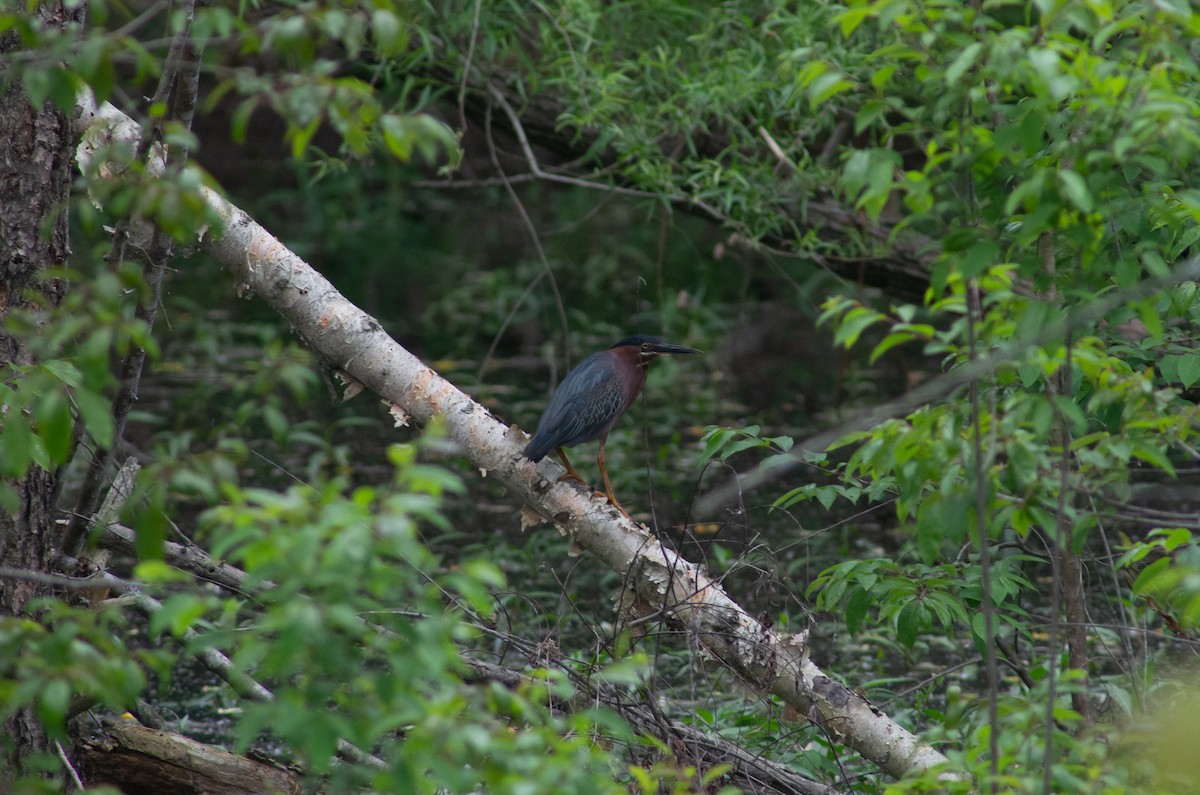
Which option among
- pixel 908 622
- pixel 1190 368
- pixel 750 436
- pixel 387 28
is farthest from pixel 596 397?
pixel 387 28

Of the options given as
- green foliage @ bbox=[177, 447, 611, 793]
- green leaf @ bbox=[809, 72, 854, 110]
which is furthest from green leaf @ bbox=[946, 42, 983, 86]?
green foliage @ bbox=[177, 447, 611, 793]

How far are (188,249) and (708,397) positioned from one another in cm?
474

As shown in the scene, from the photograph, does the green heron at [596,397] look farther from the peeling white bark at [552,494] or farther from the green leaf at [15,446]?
the green leaf at [15,446]

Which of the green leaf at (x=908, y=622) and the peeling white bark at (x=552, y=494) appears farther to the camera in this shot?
the peeling white bark at (x=552, y=494)

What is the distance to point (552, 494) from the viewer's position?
334 centimetres

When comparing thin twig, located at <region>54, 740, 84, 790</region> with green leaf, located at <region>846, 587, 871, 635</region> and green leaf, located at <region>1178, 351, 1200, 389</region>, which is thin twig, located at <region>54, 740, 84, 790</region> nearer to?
green leaf, located at <region>846, 587, 871, 635</region>

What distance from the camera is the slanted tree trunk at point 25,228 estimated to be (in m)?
2.66

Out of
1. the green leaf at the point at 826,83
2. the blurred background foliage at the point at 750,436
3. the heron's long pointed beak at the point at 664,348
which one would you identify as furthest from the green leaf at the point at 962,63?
the heron's long pointed beak at the point at 664,348

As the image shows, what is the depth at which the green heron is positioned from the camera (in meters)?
3.67

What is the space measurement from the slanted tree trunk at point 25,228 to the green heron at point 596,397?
1300mm

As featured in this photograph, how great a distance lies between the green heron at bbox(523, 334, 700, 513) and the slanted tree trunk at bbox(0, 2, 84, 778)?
51.2 inches

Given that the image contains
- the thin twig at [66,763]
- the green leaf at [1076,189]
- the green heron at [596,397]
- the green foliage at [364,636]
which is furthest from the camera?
the green heron at [596,397]

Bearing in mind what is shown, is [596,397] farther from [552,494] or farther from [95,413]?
[95,413]

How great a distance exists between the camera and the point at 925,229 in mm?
6160
